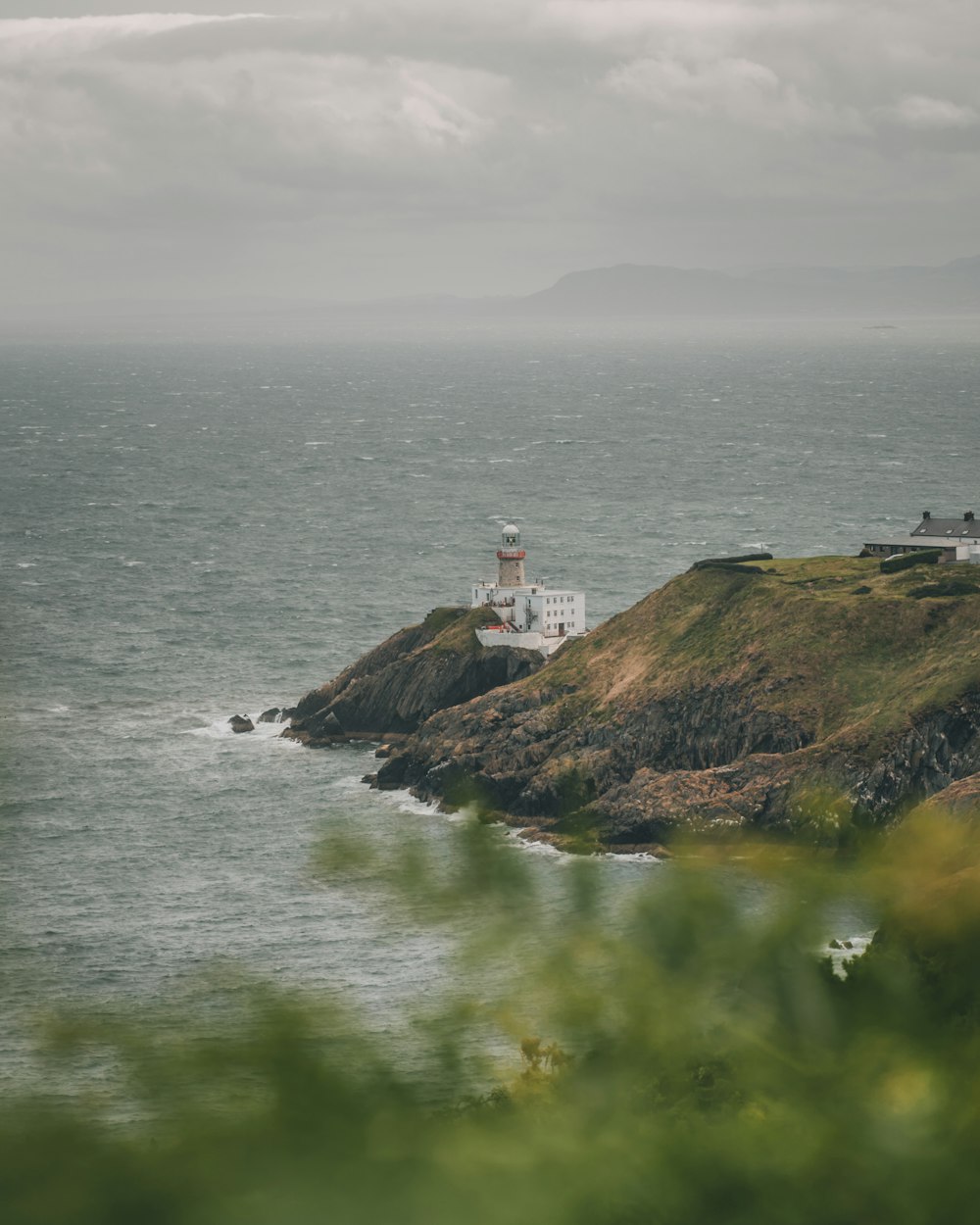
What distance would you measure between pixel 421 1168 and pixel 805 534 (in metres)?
186

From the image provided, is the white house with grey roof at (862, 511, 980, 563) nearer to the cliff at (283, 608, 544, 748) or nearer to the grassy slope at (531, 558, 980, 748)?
the grassy slope at (531, 558, 980, 748)

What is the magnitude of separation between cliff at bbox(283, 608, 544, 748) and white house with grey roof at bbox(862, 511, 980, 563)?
24.5 metres

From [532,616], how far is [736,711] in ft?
80.8

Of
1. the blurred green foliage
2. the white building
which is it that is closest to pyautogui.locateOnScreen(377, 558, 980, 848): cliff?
the white building

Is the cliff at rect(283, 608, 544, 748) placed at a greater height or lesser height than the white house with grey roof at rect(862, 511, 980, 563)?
lesser

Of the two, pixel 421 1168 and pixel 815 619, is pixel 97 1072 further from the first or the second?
pixel 815 619

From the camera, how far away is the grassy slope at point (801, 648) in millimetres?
101688

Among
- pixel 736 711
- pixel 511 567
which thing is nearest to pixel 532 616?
pixel 511 567

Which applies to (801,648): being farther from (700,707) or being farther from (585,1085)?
(585,1085)

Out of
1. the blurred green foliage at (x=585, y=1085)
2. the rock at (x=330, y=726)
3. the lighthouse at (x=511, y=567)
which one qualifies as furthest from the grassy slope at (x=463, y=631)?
the blurred green foliage at (x=585, y=1085)

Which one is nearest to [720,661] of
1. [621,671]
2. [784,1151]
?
[621,671]

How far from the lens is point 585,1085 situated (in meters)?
11.7

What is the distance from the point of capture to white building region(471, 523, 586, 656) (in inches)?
4865

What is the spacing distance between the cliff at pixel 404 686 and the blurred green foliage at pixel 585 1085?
104750 mm
